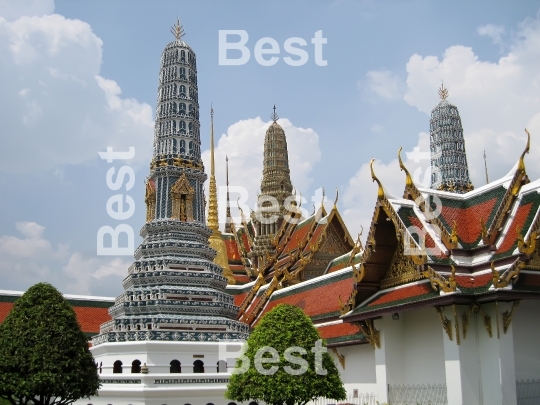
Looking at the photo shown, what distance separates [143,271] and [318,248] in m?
8.90

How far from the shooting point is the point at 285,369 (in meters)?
12.4

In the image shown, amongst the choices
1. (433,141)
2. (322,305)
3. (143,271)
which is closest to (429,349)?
(322,305)

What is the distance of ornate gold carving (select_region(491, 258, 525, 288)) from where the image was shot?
11695 millimetres

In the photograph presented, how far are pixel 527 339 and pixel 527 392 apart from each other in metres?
1.02

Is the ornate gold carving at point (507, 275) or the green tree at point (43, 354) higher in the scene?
the ornate gold carving at point (507, 275)

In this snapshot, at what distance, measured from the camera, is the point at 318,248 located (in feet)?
A: 89.4

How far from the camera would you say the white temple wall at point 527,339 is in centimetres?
1235

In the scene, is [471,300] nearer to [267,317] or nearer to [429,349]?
[429,349]

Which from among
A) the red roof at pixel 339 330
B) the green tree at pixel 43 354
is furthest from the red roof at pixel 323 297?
the green tree at pixel 43 354

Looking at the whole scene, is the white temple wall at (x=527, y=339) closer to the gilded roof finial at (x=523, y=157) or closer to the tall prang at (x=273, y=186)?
the gilded roof finial at (x=523, y=157)

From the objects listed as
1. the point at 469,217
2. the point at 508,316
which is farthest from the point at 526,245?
the point at 469,217

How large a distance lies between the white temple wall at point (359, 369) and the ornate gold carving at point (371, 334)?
1.35m

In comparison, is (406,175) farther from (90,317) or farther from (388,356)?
(90,317)

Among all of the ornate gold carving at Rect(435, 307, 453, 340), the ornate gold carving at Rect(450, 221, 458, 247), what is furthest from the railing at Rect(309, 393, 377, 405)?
the ornate gold carving at Rect(450, 221, 458, 247)
